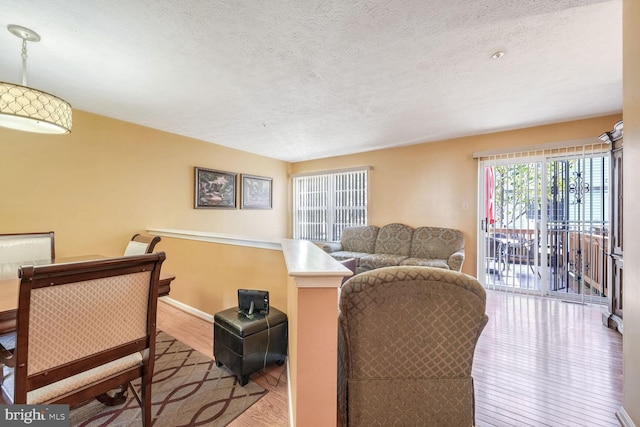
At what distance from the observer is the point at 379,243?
183 inches

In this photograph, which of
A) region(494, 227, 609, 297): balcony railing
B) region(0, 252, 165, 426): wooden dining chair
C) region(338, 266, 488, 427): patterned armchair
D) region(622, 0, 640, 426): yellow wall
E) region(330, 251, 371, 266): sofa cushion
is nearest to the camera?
region(0, 252, 165, 426): wooden dining chair

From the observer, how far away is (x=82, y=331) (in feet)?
3.59

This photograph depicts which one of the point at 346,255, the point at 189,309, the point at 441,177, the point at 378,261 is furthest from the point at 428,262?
the point at 189,309

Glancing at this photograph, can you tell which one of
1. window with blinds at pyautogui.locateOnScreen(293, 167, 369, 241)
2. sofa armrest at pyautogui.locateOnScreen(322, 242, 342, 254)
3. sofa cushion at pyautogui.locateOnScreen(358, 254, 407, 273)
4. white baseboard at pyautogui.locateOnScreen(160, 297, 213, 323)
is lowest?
white baseboard at pyautogui.locateOnScreen(160, 297, 213, 323)

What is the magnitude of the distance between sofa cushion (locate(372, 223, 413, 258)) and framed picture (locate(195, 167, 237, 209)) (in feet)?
9.12

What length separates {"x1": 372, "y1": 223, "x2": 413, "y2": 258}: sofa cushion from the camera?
4387 mm

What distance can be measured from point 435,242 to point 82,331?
414cm

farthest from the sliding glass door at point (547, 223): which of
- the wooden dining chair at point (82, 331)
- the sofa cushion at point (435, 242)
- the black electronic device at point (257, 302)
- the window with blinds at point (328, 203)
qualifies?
the wooden dining chair at point (82, 331)

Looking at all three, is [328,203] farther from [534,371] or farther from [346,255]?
[534,371]

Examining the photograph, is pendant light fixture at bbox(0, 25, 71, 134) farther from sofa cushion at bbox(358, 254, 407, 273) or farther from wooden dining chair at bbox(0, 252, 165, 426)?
sofa cushion at bbox(358, 254, 407, 273)

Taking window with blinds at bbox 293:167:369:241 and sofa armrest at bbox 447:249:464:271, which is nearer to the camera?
sofa armrest at bbox 447:249:464:271

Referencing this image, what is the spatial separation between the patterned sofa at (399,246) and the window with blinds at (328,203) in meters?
0.50

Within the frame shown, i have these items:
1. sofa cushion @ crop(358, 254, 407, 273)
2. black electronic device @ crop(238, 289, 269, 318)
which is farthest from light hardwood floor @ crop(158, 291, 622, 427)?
sofa cushion @ crop(358, 254, 407, 273)

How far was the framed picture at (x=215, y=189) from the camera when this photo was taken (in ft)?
13.9
